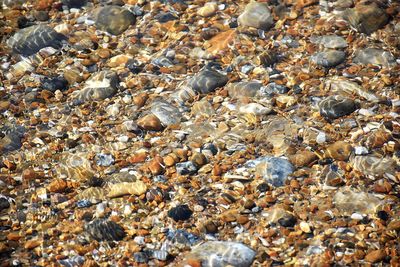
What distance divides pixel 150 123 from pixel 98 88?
819 mm

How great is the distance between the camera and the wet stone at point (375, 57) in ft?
18.2

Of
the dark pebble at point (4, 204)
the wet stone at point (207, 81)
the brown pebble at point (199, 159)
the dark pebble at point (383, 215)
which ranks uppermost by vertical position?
the wet stone at point (207, 81)

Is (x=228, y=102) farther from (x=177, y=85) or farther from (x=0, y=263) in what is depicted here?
(x=0, y=263)

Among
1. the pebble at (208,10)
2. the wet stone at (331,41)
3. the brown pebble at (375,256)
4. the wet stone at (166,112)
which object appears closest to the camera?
the brown pebble at (375,256)

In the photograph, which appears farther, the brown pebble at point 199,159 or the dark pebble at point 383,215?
the brown pebble at point 199,159

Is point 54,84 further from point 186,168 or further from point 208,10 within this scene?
point 208,10

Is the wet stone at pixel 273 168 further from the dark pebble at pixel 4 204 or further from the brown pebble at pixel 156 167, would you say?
the dark pebble at pixel 4 204

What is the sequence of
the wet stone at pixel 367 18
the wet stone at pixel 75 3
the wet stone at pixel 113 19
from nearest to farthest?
the wet stone at pixel 367 18
the wet stone at pixel 113 19
the wet stone at pixel 75 3

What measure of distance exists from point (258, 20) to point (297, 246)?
3049 millimetres

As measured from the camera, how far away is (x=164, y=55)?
19.4ft

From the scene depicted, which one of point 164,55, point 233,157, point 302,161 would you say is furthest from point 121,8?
point 302,161

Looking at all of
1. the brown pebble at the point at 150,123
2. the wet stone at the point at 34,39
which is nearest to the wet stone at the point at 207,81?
the brown pebble at the point at 150,123

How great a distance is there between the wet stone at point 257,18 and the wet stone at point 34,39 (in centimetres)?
214

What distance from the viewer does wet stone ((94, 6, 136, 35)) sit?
6.24 meters
